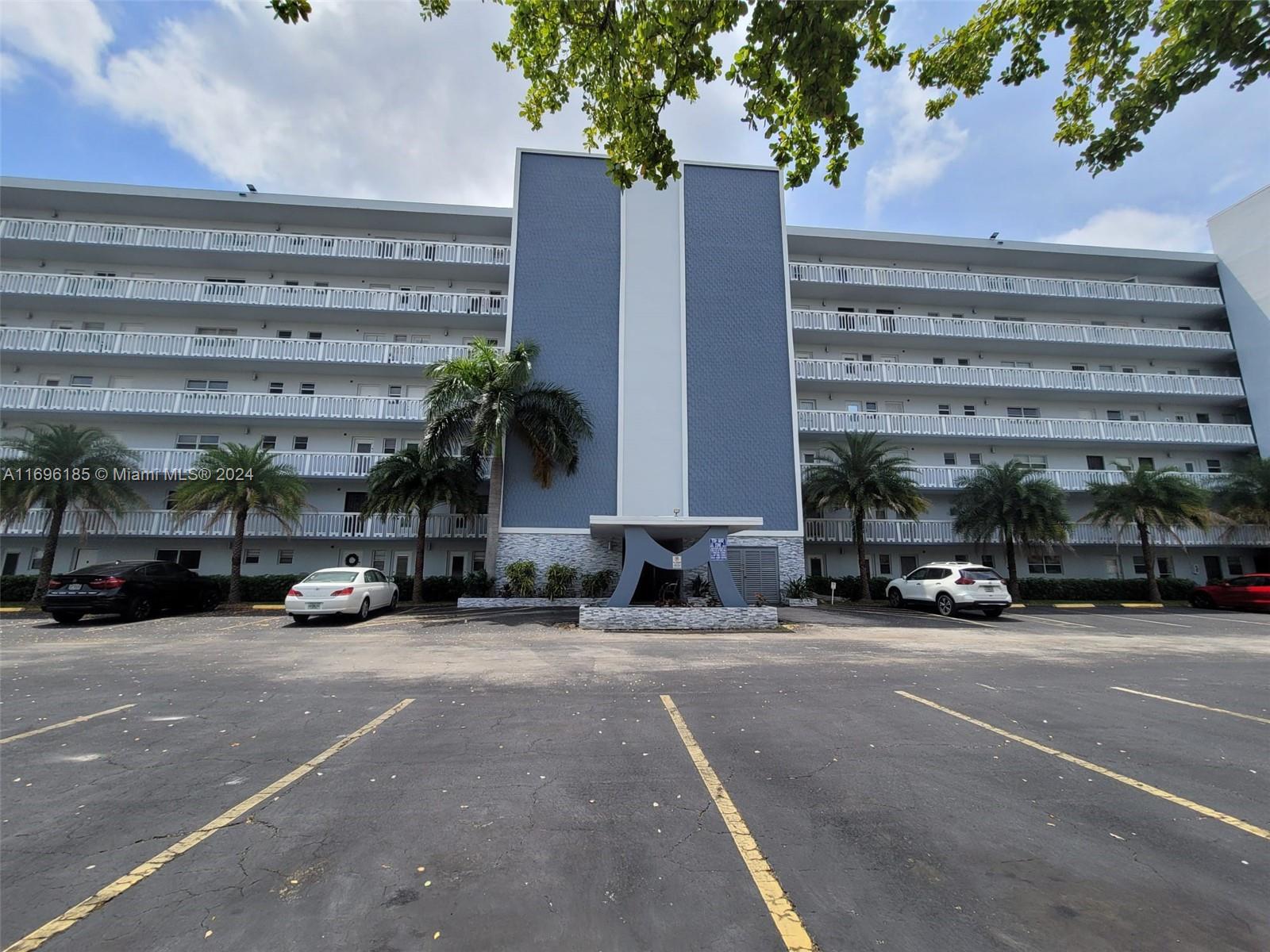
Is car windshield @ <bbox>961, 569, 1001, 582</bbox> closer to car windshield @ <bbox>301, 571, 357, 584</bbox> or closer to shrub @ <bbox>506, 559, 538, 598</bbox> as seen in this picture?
shrub @ <bbox>506, 559, 538, 598</bbox>

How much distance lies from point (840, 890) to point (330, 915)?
2.57 meters

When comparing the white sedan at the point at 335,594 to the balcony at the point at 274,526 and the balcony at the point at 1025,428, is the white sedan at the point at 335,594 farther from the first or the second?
the balcony at the point at 1025,428

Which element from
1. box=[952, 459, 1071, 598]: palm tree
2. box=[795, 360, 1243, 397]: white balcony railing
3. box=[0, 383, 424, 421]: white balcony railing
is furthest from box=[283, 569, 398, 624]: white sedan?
box=[952, 459, 1071, 598]: palm tree

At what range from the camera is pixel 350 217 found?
25.4 m

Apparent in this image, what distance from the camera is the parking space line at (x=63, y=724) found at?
5.30 meters

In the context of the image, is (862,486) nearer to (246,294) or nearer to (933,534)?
(933,534)

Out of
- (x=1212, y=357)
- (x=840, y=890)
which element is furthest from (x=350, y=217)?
(x=1212, y=357)

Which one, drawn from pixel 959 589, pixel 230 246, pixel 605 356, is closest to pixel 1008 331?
pixel 959 589

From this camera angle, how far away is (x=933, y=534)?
2448 cm

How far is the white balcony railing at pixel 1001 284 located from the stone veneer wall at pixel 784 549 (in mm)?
12603

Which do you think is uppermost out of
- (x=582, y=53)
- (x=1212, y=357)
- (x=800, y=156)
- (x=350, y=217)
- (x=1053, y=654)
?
(x=350, y=217)

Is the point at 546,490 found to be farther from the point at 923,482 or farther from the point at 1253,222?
the point at 1253,222

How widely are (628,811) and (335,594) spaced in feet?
42.6

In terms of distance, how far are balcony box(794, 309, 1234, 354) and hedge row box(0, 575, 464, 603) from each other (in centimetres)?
1935
